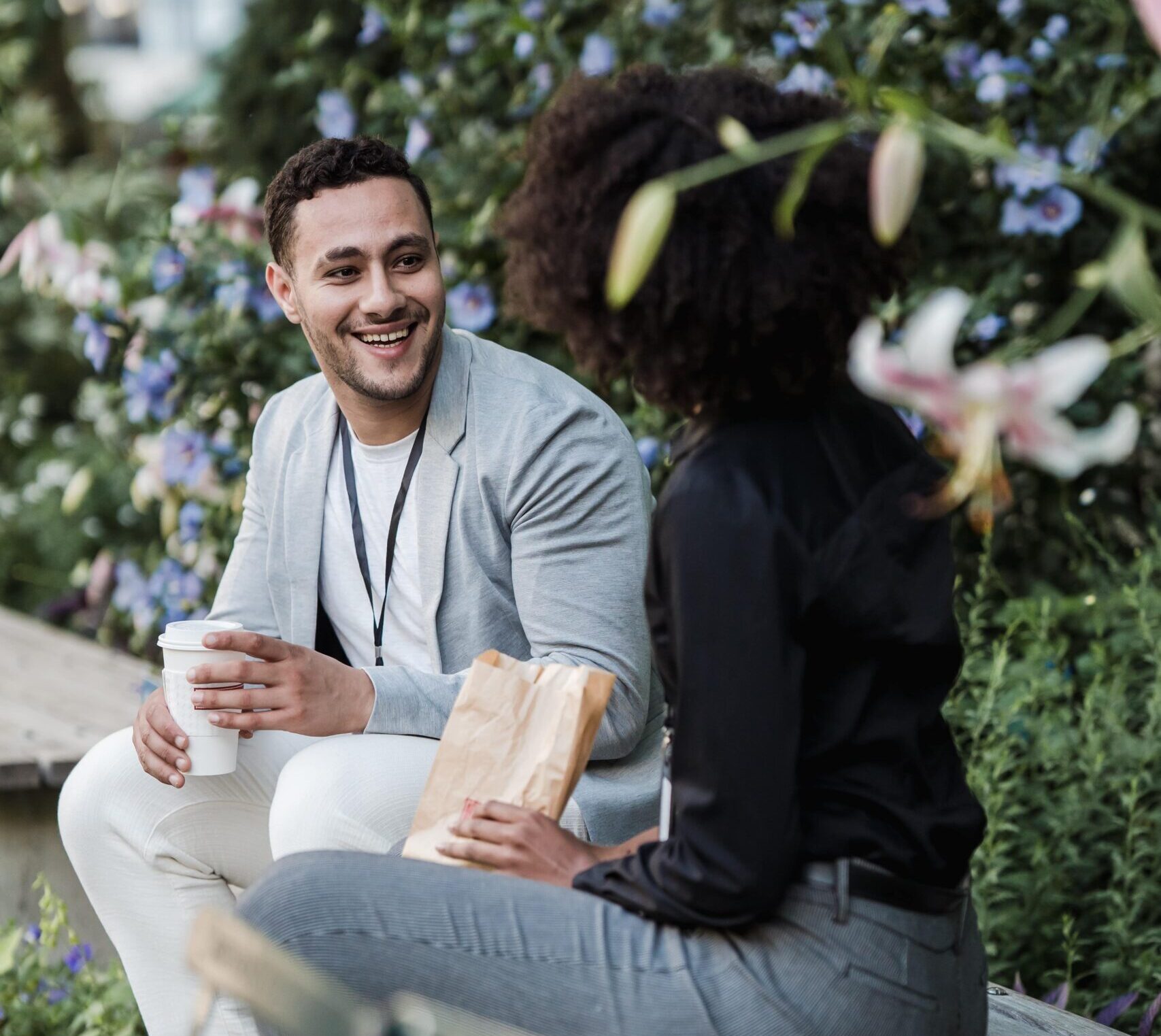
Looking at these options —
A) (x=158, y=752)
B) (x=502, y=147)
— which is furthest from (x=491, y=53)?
(x=158, y=752)

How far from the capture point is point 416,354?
2213 mm

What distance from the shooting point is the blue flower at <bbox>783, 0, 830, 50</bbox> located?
3152 millimetres

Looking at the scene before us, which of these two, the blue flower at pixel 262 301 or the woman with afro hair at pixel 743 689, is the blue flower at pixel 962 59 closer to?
the blue flower at pixel 262 301

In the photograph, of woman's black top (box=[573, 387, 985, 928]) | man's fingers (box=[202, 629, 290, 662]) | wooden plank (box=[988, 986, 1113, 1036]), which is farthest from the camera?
man's fingers (box=[202, 629, 290, 662])

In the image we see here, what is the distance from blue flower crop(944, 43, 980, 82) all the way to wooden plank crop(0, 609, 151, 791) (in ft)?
7.26

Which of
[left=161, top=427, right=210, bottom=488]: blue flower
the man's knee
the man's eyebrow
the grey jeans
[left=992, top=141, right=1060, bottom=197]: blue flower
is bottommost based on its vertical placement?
[left=161, top=427, right=210, bottom=488]: blue flower

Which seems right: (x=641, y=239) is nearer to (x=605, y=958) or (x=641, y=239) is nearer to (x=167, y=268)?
(x=605, y=958)

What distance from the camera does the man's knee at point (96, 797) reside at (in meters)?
2.07

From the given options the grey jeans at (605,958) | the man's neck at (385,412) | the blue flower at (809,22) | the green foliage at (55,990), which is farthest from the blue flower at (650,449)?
the grey jeans at (605,958)

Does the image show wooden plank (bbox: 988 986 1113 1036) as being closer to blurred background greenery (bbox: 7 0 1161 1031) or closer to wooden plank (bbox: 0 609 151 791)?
blurred background greenery (bbox: 7 0 1161 1031)

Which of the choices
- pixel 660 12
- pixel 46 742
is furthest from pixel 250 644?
pixel 660 12

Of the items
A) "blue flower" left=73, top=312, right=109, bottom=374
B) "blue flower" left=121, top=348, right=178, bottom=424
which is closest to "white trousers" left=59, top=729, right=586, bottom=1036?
"blue flower" left=121, top=348, right=178, bottom=424

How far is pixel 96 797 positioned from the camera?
6.81ft

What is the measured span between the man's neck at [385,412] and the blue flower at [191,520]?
142 cm
